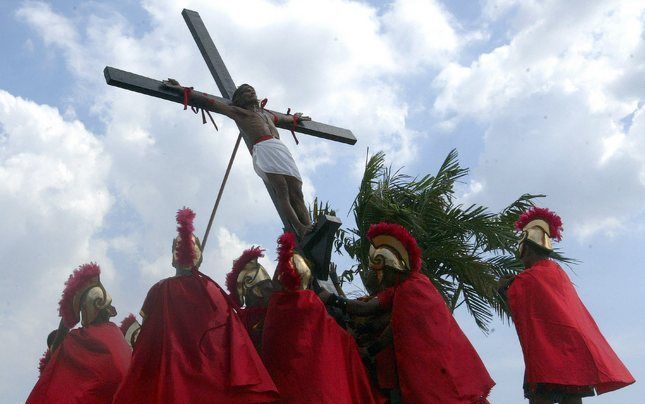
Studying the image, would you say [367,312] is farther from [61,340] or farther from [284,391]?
[61,340]

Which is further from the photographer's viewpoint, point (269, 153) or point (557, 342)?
point (269, 153)

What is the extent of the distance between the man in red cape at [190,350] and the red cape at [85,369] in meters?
1.24

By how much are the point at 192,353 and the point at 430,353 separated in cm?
159

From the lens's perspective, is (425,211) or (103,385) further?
(425,211)

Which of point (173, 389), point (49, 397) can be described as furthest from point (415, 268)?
point (49, 397)

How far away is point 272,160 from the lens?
6.47 m

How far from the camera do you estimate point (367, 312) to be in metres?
5.54

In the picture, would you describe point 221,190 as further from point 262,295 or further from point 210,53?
point 210,53

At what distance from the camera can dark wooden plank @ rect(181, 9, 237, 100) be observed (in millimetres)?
7662

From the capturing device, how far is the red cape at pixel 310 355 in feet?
16.1

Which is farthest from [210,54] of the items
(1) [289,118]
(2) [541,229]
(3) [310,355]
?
(3) [310,355]

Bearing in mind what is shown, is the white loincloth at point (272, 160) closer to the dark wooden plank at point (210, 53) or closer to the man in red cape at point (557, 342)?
the dark wooden plank at point (210, 53)

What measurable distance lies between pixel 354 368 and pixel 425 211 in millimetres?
5178

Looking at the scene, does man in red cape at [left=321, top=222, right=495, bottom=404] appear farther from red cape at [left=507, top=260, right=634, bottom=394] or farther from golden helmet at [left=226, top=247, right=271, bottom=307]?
golden helmet at [left=226, top=247, right=271, bottom=307]
